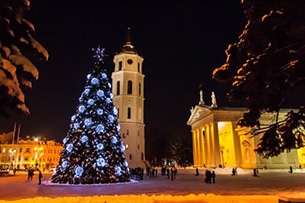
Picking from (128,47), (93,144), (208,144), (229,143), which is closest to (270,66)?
(93,144)

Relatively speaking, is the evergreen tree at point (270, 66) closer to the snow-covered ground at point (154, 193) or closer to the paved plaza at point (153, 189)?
the snow-covered ground at point (154, 193)

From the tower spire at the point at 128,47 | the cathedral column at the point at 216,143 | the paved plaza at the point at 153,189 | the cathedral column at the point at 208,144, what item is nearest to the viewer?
the paved plaza at the point at 153,189

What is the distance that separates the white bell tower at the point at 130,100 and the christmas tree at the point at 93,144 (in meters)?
31.6

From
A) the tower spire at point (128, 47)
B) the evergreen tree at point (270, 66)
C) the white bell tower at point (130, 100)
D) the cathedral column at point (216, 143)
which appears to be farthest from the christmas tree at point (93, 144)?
the tower spire at point (128, 47)

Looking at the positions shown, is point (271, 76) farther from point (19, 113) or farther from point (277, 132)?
point (19, 113)

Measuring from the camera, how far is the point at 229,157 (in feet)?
195

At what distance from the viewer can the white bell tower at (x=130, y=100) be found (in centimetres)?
5454

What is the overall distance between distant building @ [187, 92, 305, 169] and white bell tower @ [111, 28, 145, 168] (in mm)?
13204

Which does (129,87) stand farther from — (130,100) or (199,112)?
(199,112)

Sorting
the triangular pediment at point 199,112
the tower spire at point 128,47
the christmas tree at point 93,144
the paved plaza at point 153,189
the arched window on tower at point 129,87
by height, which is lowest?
the paved plaza at point 153,189

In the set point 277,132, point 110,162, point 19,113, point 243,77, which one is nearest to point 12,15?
point 19,113

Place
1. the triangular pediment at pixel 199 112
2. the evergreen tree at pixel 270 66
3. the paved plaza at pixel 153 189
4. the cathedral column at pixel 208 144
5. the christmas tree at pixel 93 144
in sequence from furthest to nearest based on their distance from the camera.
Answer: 1. the triangular pediment at pixel 199 112
2. the cathedral column at pixel 208 144
3. the christmas tree at pixel 93 144
4. the paved plaza at pixel 153 189
5. the evergreen tree at pixel 270 66

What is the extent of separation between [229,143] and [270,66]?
51.1 metres

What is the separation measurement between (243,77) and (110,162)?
49.0ft
